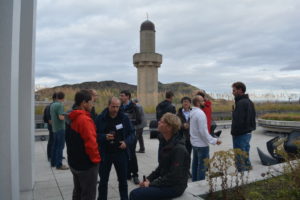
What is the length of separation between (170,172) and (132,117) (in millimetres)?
3656

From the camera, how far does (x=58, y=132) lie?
6.41 m

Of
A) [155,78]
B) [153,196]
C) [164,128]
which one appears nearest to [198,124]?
[164,128]

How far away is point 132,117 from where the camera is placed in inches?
264

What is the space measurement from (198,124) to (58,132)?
11.9 feet

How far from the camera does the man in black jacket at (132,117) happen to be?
5355 mm

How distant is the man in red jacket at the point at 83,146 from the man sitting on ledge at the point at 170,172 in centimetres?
60

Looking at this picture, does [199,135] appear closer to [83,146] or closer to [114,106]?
[114,106]

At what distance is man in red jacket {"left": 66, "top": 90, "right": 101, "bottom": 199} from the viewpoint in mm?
3180

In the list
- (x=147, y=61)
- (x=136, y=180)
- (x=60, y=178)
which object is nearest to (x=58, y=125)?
(x=60, y=178)

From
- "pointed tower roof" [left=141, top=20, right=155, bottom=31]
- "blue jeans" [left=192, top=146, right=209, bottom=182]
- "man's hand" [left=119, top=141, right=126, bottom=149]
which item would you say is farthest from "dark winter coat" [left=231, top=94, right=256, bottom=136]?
"pointed tower roof" [left=141, top=20, right=155, bottom=31]

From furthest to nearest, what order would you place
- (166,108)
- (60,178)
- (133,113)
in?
(133,113), (166,108), (60,178)

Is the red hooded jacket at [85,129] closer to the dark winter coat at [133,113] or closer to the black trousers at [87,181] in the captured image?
the black trousers at [87,181]
